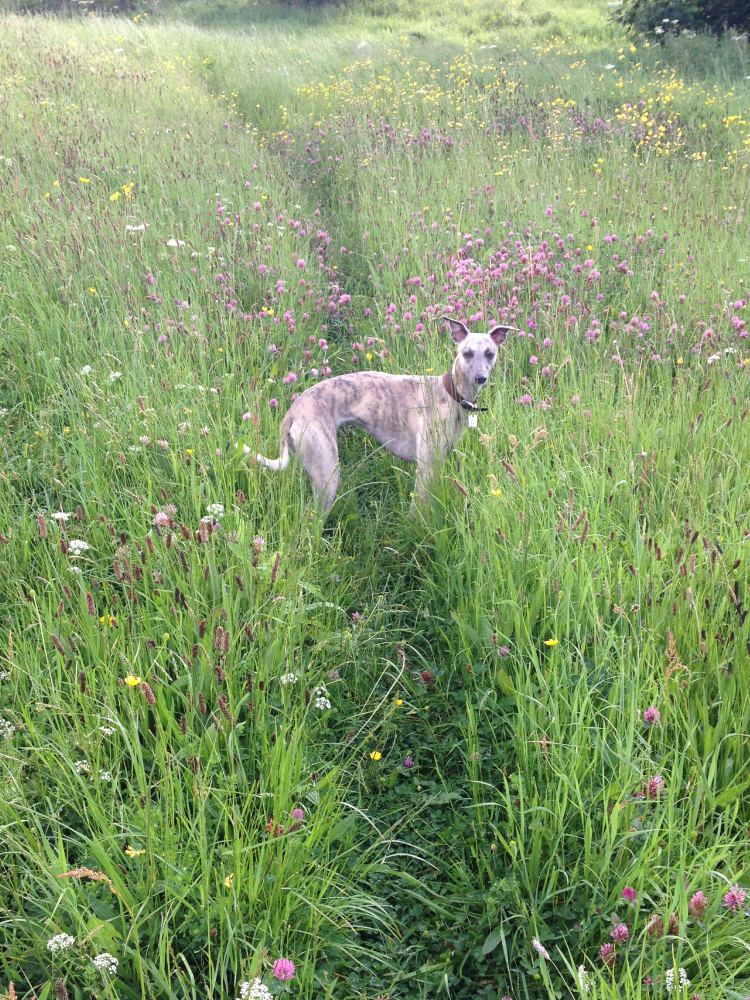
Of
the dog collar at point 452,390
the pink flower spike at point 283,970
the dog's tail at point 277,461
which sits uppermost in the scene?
the dog collar at point 452,390

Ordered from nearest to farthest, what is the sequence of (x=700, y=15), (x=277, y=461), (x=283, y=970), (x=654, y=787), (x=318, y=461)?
(x=283, y=970), (x=654, y=787), (x=277, y=461), (x=318, y=461), (x=700, y=15)

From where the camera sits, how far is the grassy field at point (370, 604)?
2.08 metres

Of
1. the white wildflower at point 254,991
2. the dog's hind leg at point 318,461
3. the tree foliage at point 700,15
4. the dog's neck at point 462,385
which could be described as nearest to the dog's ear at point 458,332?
the dog's neck at point 462,385

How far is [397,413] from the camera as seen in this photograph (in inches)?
180

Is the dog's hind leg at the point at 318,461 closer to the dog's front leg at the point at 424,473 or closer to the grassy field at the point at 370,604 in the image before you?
the grassy field at the point at 370,604

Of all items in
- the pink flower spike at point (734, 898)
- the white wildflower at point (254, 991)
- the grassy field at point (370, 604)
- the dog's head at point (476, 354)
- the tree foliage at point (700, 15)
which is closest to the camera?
the white wildflower at point (254, 991)

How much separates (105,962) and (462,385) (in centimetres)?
334

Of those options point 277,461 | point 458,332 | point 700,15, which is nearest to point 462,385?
point 458,332

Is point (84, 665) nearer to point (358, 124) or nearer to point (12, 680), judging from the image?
point (12, 680)

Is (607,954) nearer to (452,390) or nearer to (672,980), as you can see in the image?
(672,980)

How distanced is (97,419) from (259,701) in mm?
2021

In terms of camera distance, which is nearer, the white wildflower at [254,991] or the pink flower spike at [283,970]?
the white wildflower at [254,991]

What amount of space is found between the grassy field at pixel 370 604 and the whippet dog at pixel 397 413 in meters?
0.15

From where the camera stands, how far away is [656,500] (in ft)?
11.9
